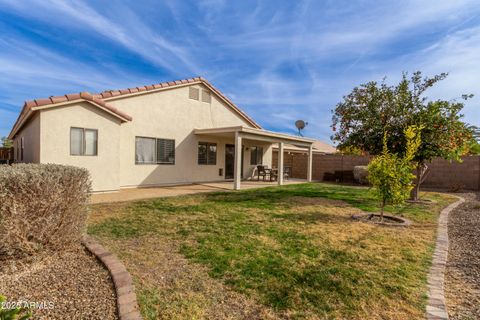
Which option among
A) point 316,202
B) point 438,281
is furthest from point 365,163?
point 438,281

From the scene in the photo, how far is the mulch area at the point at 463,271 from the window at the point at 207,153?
11884mm

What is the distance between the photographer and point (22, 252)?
367 cm

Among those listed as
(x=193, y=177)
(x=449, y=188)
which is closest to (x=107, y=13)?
(x=193, y=177)

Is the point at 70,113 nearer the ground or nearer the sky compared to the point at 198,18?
nearer the ground

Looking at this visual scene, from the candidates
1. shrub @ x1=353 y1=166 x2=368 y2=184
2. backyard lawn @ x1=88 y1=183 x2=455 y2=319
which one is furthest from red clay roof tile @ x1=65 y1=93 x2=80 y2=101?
shrub @ x1=353 y1=166 x2=368 y2=184

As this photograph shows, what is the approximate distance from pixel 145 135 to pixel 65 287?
35.8 ft

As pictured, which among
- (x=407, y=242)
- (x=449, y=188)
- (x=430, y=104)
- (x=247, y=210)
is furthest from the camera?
(x=449, y=188)

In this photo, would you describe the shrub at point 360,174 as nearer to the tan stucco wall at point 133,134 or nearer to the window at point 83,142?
the tan stucco wall at point 133,134

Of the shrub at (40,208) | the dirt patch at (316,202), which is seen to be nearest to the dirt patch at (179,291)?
the shrub at (40,208)

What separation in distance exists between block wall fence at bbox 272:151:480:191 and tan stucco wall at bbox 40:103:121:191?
1569cm

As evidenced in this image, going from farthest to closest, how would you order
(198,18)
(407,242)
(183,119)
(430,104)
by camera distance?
(183,119) < (198,18) < (430,104) < (407,242)

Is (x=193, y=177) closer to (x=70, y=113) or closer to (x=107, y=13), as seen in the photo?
(x=70, y=113)

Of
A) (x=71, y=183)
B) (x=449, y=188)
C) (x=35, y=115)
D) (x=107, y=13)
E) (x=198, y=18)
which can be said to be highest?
(x=198, y=18)

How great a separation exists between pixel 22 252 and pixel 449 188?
20767mm
